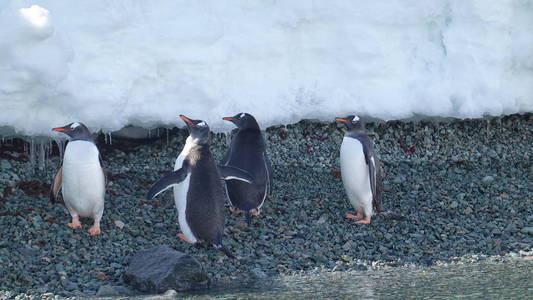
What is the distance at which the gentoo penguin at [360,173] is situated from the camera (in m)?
6.82

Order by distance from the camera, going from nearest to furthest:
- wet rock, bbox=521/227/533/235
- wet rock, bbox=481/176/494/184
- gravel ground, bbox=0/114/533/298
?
gravel ground, bbox=0/114/533/298 < wet rock, bbox=521/227/533/235 < wet rock, bbox=481/176/494/184

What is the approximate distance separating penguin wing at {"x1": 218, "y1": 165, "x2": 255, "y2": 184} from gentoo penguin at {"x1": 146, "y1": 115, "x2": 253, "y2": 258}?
0.04 metres

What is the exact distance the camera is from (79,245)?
5734 mm

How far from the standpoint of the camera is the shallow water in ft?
15.3

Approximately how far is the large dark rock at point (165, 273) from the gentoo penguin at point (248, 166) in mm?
1484

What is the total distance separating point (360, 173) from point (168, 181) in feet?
5.88

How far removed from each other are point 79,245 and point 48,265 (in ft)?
1.39

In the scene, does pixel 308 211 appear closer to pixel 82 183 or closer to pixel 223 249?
pixel 223 249

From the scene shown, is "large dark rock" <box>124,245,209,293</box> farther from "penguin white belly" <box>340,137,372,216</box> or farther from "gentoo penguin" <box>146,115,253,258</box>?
"penguin white belly" <box>340,137,372,216</box>

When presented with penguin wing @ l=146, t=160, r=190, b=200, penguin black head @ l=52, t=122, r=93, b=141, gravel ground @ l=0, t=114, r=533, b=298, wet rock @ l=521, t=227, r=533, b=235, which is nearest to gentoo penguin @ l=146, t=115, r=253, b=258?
penguin wing @ l=146, t=160, r=190, b=200

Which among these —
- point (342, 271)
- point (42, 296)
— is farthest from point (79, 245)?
point (342, 271)

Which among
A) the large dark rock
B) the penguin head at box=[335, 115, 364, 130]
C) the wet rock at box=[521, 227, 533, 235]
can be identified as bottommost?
the large dark rock

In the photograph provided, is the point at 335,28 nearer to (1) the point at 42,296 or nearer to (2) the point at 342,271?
(2) the point at 342,271

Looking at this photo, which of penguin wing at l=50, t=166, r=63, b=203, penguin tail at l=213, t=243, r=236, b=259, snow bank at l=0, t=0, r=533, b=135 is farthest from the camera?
snow bank at l=0, t=0, r=533, b=135
